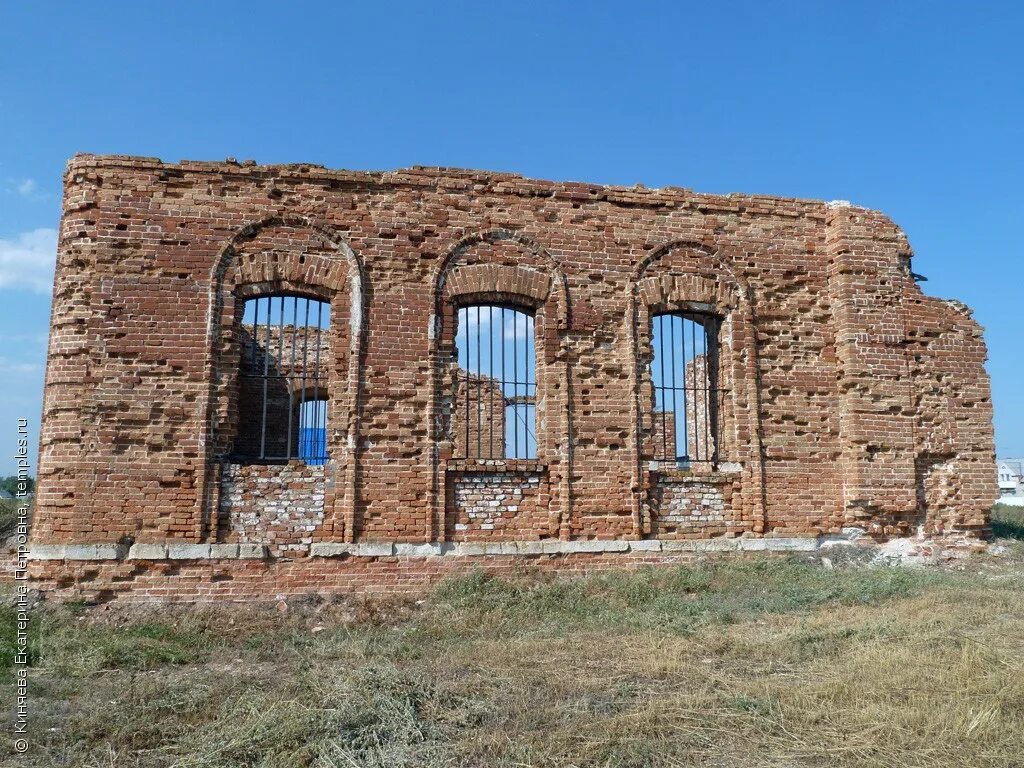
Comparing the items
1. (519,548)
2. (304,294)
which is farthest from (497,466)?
(304,294)

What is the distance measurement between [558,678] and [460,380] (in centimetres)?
515

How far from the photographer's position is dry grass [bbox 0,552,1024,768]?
4.32 metres

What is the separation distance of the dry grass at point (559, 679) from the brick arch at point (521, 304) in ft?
5.28

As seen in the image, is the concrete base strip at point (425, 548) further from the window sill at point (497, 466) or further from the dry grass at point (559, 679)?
the window sill at point (497, 466)

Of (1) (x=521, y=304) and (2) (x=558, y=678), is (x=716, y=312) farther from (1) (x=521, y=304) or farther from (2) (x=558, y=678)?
(2) (x=558, y=678)

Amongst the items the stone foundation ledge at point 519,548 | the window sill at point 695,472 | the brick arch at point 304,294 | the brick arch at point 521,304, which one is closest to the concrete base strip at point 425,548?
the stone foundation ledge at point 519,548

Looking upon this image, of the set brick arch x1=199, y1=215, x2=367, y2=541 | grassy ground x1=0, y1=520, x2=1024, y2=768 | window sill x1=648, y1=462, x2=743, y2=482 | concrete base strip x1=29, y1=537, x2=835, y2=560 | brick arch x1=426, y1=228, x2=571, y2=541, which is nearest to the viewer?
grassy ground x1=0, y1=520, x2=1024, y2=768

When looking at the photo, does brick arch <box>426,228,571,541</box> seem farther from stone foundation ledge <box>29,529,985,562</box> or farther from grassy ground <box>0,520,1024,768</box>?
grassy ground <box>0,520,1024,768</box>

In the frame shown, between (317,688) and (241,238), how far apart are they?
6.09m

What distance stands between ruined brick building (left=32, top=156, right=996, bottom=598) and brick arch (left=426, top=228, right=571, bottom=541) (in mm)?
33

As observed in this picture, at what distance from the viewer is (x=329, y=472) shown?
9117 mm

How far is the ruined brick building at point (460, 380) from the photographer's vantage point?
28.8 ft

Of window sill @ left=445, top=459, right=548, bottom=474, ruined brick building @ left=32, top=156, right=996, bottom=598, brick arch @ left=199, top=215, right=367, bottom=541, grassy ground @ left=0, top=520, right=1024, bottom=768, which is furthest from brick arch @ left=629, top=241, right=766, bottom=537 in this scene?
brick arch @ left=199, top=215, right=367, bottom=541

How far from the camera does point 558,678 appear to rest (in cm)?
549
